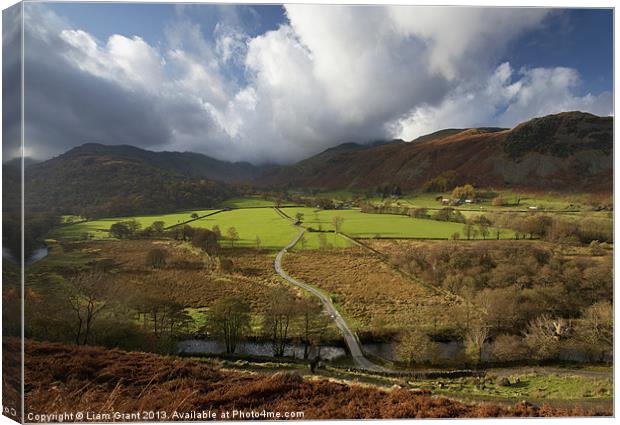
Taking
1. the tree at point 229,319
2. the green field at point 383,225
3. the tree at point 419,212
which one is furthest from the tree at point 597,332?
the tree at point 229,319

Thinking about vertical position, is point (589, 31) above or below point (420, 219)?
above

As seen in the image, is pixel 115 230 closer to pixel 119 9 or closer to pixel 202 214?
pixel 202 214

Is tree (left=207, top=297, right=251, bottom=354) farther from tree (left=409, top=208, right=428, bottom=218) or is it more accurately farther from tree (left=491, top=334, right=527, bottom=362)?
tree (left=491, top=334, right=527, bottom=362)

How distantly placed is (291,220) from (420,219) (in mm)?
2955

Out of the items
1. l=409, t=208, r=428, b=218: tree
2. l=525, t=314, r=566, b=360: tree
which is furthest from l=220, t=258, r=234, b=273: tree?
l=525, t=314, r=566, b=360: tree

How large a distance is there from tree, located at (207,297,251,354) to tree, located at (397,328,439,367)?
10.4 feet

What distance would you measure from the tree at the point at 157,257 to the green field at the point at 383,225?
9.91ft

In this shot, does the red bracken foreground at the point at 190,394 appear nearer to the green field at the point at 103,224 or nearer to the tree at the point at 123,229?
the green field at the point at 103,224

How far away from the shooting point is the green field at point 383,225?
21.5 feet

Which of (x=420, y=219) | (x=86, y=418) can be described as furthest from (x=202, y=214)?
(x=420, y=219)

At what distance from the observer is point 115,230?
5910 millimetres

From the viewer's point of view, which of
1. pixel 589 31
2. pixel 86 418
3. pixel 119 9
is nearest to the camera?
pixel 86 418

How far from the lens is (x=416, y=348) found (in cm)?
591

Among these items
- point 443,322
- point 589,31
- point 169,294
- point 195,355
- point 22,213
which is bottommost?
point 195,355
